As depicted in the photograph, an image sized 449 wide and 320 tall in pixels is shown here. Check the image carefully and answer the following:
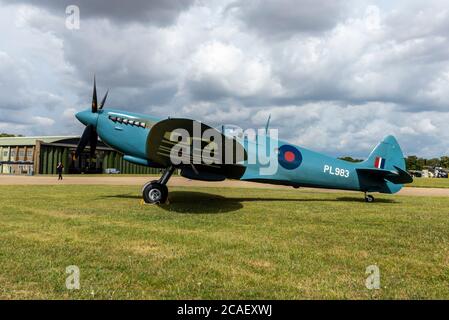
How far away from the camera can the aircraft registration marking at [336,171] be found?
12852 mm

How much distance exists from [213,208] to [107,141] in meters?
4.33

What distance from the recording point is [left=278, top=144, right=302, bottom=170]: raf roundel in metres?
12.4

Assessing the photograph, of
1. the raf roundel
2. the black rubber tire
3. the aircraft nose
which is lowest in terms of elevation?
the black rubber tire

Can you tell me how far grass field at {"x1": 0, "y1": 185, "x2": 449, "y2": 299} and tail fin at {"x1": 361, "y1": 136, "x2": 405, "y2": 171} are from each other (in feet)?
16.2

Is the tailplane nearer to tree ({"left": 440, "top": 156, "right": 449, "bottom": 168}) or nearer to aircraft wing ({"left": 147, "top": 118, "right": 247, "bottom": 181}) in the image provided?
aircraft wing ({"left": 147, "top": 118, "right": 247, "bottom": 181})

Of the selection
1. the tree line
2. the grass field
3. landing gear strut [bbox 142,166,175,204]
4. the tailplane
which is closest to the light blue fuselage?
the tailplane

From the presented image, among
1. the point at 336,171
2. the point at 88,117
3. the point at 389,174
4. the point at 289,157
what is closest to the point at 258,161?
the point at 289,157

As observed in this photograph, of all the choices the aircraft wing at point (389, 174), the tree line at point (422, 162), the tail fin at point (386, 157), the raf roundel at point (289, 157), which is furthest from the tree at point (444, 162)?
the raf roundel at point (289, 157)

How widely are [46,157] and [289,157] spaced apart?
145 feet
